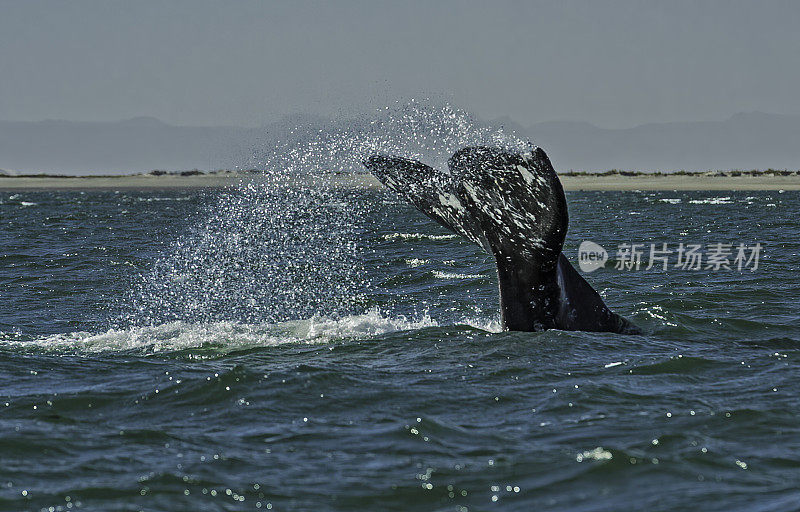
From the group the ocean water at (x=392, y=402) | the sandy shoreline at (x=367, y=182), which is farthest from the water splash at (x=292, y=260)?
the sandy shoreline at (x=367, y=182)

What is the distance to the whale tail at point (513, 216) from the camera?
294 inches

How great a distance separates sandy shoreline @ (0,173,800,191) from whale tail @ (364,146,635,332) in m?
71.3

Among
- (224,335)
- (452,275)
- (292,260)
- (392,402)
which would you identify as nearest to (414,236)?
(292,260)

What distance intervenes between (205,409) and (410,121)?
9.98ft

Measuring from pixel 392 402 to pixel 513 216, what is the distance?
1.79 meters

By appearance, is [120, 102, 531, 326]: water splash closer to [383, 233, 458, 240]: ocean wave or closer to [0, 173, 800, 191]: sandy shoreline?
[383, 233, 458, 240]: ocean wave

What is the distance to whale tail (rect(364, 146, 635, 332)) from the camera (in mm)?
7457

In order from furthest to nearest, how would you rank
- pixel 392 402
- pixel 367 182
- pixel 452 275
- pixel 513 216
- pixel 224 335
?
pixel 367 182, pixel 452 275, pixel 224 335, pixel 513 216, pixel 392 402

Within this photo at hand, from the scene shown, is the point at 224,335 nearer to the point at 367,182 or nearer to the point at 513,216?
the point at 513,216

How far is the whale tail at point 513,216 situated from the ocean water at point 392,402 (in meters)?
0.26

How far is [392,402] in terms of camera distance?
666cm

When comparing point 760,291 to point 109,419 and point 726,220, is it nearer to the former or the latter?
point 109,419

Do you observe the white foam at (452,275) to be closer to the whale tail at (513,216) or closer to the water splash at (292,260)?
the water splash at (292,260)

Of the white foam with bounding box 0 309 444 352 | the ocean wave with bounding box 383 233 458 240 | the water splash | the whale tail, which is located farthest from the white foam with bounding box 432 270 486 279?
the ocean wave with bounding box 383 233 458 240
